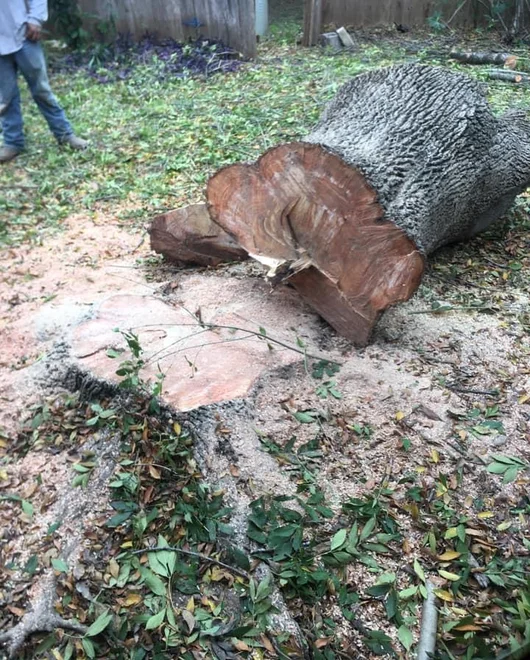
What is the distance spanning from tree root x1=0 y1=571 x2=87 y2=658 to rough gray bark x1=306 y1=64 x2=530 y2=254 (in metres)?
1.92

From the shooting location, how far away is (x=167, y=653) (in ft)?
5.50

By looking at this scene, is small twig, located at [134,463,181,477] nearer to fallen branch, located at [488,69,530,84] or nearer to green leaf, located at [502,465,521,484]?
green leaf, located at [502,465,521,484]

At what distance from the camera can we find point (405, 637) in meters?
1.67

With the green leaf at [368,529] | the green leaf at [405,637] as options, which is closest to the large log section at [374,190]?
the green leaf at [368,529]

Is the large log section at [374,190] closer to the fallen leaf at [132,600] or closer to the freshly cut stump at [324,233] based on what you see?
the freshly cut stump at [324,233]

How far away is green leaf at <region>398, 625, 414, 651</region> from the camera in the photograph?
1.65 m

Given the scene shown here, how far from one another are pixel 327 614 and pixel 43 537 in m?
1.02

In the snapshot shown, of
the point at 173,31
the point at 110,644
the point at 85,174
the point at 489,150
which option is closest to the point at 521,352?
the point at 489,150

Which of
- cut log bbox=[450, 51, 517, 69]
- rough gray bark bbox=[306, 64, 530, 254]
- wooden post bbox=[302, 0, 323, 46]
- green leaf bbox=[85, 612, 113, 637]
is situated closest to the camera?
green leaf bbox=[85, 612, 113, 637]

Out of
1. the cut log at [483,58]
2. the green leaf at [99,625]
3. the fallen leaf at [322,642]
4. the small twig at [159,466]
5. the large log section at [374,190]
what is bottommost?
the green leaf at [99,625]

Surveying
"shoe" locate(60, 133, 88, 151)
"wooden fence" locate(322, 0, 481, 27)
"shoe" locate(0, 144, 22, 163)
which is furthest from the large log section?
"wooden fence" locate(322, 0, 481, 27)

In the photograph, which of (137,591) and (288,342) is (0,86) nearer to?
(288,342)

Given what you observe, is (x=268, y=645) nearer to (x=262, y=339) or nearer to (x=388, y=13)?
(x=262, y=339)

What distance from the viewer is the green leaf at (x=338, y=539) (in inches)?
73.2
